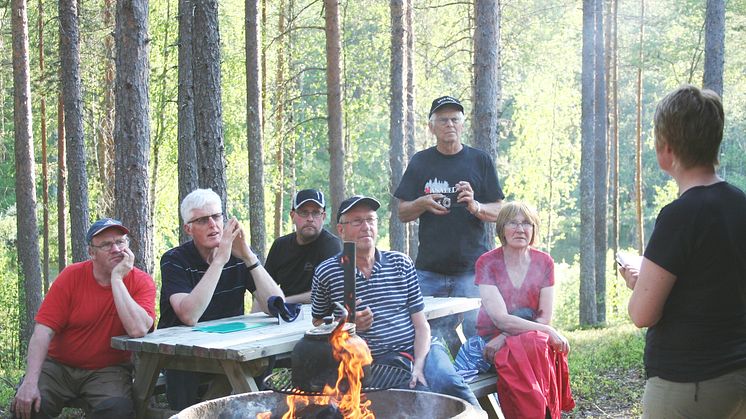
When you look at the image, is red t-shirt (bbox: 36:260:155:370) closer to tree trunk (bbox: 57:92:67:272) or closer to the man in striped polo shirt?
the man in striped polo shirt

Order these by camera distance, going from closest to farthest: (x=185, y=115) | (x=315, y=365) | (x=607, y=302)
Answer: (x=315, y=365), (x=185, y=115), (x=607, y=302)

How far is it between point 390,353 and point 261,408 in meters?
0.98

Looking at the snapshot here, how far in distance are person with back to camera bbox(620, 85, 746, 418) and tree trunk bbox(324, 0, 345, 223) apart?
10.9m

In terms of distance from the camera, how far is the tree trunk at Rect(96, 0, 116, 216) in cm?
1705

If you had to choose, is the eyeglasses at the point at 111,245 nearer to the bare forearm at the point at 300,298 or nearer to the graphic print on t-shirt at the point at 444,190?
the bare forearm at the point at 300,298

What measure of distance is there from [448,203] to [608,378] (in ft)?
12.3

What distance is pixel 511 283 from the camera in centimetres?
510

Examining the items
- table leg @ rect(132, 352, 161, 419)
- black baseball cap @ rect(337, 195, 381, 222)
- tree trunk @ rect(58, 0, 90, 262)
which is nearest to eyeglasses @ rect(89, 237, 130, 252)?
table leg @ rect(132, 352, 161, 419)

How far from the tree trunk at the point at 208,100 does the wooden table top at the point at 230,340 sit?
250 centimetres

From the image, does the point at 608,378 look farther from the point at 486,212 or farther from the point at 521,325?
the point at 521,325

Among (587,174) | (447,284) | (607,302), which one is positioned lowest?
(607,302)

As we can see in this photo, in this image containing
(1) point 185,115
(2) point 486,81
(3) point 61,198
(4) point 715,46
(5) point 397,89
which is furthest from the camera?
(3) point 61,198

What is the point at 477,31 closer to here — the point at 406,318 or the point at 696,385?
the point at 406,318

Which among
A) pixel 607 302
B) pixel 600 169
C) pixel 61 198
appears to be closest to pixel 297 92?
pixel 61 198
